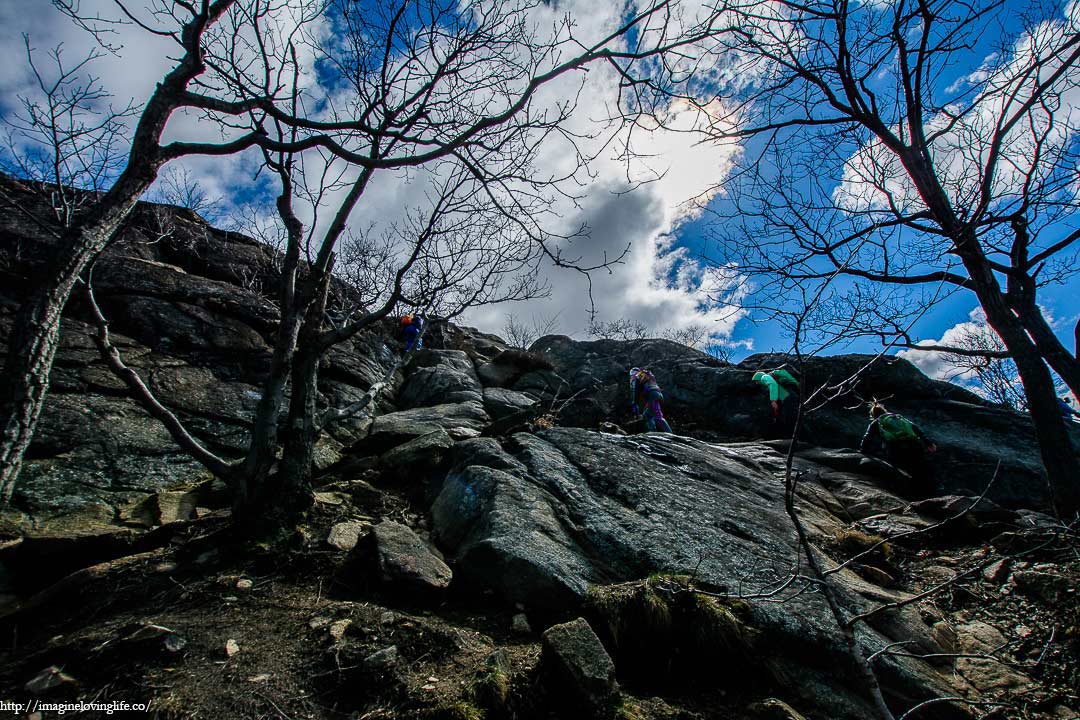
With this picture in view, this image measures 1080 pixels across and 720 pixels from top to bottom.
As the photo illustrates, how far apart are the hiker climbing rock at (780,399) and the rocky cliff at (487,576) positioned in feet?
11.0

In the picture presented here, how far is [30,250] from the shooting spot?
9.01 metres

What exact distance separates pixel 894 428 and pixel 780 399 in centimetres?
296

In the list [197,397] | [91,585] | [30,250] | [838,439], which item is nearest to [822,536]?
[838,439]

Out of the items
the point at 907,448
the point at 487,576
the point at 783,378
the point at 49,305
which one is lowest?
the point at 487,576

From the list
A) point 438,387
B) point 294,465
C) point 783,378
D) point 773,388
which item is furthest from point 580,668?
point 783,378

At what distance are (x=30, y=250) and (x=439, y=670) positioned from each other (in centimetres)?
1211

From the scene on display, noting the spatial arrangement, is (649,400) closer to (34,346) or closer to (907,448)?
(907,448)

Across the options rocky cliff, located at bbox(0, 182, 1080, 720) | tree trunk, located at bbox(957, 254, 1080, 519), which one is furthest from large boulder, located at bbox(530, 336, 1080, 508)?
tree trunk, located at bbox(957, 254, 1080, 519)

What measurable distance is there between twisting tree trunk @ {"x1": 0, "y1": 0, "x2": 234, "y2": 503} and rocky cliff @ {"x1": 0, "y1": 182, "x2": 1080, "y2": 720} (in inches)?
52.1

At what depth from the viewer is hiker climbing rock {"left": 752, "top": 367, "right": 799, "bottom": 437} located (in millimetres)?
12250

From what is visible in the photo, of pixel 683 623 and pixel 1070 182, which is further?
pixel 1070 182

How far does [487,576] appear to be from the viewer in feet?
12.7

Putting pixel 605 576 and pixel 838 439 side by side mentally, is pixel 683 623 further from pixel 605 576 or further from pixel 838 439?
pixel 838 439

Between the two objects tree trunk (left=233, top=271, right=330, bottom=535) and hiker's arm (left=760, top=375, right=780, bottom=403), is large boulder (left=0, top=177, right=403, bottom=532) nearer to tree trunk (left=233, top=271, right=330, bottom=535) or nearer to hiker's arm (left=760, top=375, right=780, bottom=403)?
tree trunk (left=233, top=271, right=330, bottom=535)
